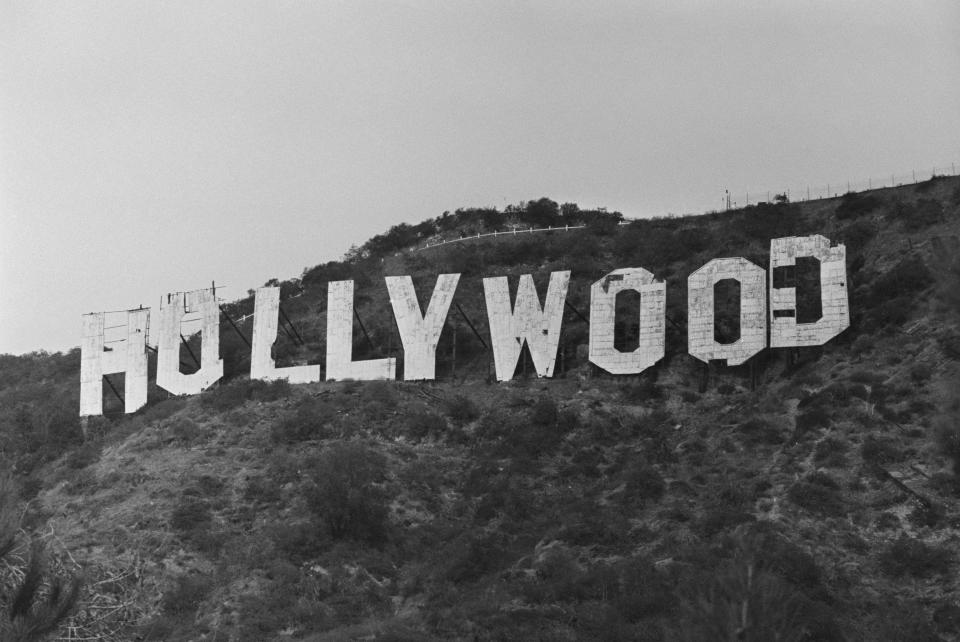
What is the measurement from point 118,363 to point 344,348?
10242mm

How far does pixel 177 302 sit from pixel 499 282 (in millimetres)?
14641

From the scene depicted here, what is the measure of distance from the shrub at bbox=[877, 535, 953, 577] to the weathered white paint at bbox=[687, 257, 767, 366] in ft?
43.3

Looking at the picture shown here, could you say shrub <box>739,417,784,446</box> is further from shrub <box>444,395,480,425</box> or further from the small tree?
the small tree

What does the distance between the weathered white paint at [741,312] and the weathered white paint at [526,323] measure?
209 inches

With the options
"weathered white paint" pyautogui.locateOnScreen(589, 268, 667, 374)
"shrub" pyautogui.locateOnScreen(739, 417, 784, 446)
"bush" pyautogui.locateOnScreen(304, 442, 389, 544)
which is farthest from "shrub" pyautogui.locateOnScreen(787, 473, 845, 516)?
"bush" pyautogui.locateOnScreen(304, 442, 389, 544)

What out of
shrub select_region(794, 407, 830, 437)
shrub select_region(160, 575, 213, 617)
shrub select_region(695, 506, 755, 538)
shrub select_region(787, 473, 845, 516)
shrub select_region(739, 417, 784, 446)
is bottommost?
shrub select_region(160, 575, 213, 617)

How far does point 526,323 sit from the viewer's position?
2174 inches

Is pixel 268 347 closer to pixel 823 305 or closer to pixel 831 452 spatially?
pixel 823 305

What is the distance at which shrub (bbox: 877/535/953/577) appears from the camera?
3750cm

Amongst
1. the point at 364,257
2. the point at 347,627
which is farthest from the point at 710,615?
the point at 364,257

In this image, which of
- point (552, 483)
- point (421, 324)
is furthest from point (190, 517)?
point (421, 324)

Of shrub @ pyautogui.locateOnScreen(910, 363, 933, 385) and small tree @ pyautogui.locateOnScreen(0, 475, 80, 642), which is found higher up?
shrub @ pyautogui.locateOnScreen(910, 363, 933, 385)

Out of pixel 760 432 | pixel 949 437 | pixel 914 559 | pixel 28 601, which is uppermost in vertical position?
pixel 949 437

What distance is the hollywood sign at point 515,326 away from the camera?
167ft
